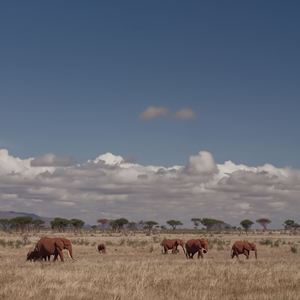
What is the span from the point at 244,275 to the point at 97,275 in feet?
17.8

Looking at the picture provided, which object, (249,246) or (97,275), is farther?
(249,246)

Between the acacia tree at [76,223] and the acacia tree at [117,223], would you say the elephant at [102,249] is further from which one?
the acacia tree at [117,223]

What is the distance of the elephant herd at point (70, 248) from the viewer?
110 ft

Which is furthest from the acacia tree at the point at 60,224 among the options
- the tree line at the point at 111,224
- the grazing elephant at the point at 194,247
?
the grazing elephant at the point at 194,247

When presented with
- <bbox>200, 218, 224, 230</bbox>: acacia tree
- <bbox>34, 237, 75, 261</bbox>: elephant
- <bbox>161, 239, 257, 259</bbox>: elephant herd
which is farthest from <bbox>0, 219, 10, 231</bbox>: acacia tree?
<bbox>34, 237, 75, 261</bbox>: elephant

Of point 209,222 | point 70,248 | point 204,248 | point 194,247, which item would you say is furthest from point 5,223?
point 70,248

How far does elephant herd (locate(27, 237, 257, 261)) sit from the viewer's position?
3350cm

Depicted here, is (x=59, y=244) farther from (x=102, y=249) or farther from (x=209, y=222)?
(x=209, y=222)

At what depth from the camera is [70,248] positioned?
114 ft

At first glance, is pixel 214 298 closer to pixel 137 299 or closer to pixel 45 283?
pixel 137 299

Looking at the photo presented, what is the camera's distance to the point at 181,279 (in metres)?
20.8

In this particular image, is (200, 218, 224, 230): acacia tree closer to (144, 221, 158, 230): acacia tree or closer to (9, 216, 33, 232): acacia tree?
(144, 221, 158, 230): acacia tree

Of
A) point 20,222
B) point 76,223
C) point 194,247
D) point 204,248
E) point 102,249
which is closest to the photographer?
point 194,247

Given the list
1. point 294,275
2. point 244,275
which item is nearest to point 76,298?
point 244,275
